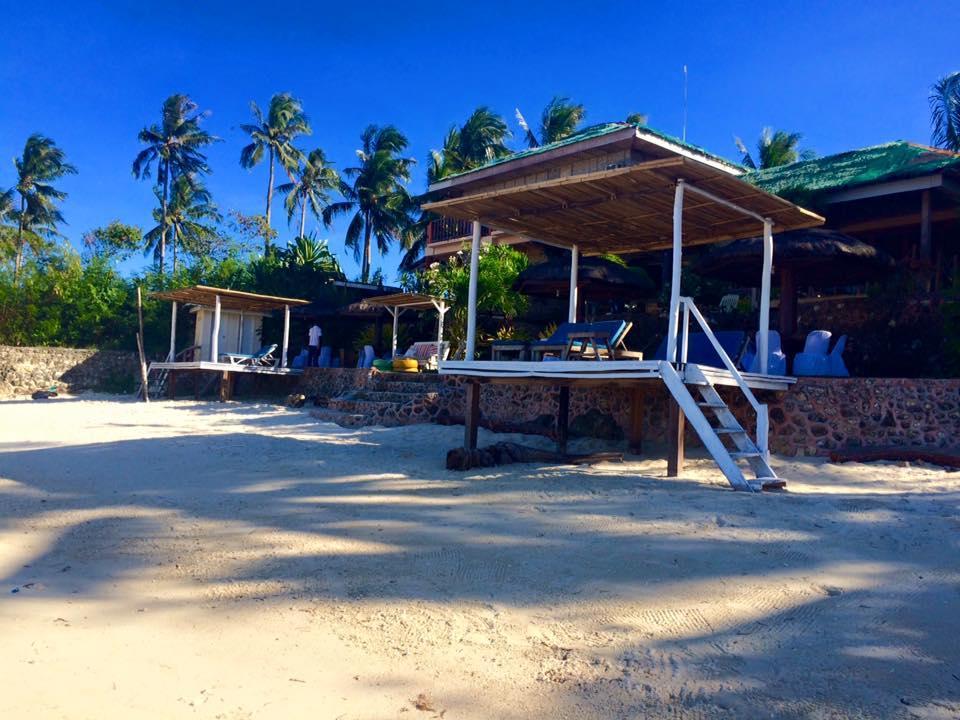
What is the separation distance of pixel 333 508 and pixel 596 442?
522cm

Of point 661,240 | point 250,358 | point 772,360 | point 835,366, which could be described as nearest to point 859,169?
point 661,240

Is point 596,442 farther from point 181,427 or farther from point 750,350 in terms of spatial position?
point 181,427

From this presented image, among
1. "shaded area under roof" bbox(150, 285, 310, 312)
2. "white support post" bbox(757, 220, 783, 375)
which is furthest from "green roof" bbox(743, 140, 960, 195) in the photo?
"shaded area under roof" bbox(150, 285, 310, 312)

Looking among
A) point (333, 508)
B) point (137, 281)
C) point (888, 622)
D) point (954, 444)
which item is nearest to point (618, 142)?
point (954, 444)

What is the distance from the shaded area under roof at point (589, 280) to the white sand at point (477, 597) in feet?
14.7

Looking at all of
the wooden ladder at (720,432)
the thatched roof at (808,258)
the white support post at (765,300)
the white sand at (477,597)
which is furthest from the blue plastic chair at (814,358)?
the wooden ladder at (720,432)

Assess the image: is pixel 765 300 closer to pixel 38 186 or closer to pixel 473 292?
pixel 473 292

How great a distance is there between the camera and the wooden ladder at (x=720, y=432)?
6.69 metres

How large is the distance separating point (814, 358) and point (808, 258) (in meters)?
1.35

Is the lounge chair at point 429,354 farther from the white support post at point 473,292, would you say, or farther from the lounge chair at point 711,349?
the lounge chair at point 711,349

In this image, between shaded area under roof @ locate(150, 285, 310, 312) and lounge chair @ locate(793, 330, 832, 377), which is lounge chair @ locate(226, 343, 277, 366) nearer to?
shaded area under roof @ locate(150, 285, 310, 312)

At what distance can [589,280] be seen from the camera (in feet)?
36.6

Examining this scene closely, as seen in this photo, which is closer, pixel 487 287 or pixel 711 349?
pixel 711 349

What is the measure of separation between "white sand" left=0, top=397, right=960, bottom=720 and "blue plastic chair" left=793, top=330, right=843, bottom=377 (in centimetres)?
225
